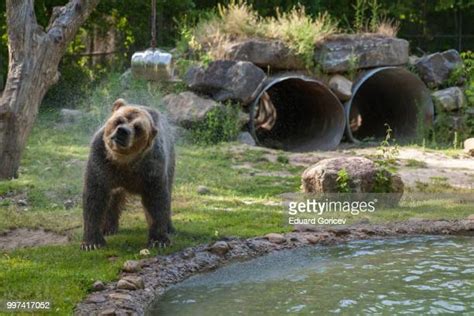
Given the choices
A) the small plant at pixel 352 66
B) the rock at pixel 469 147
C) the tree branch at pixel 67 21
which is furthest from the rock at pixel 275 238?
the small plant at pixel 352 66

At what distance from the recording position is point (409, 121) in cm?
1712

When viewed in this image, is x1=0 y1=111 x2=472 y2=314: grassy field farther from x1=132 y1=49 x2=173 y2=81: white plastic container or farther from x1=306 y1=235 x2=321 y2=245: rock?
x1=132 y1=49 x2=173 y2=81: white plastic container

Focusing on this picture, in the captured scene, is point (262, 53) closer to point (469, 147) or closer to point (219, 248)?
point (469, 147)

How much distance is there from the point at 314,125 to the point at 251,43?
2.82 m

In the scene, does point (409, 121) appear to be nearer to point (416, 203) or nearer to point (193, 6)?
point (193, 6)

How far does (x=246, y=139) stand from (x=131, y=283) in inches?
346

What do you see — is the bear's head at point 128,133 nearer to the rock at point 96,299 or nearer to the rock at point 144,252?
the rock at point 144,252

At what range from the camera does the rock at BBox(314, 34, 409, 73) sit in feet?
51.5

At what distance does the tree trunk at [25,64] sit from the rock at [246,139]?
16.2 feet

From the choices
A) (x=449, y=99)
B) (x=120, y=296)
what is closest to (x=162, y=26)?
(x=449, y=99)

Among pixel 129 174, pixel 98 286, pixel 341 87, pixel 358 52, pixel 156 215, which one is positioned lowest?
pixel 98 286

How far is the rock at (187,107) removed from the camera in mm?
14070

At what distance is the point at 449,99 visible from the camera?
16281 millimetres

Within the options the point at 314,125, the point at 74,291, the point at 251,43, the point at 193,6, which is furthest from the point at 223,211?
the point at 193,6
